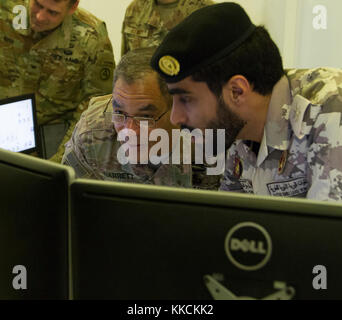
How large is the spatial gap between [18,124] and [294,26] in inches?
75.5

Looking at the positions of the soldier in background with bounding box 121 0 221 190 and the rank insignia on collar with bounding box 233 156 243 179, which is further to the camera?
the soldier in background with bounding box 121 0 221 190

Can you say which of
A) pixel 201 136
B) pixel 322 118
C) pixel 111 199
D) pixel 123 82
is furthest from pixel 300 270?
pixel 123 82

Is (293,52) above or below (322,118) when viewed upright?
above

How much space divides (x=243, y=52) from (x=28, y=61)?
4.30 ft

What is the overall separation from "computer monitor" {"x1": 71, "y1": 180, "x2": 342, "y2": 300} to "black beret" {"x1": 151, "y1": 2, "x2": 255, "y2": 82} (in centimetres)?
A: 58

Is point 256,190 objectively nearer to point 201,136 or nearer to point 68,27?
point 201,136

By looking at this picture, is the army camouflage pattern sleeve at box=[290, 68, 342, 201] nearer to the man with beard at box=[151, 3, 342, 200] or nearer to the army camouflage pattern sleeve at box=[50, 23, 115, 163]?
the man with beard at box=[151, 3, 342, 200]

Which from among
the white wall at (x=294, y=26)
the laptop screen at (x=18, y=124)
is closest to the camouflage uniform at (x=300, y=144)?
the laptop screen at (x=18, y=124)

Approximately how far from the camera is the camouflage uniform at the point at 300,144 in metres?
1.14

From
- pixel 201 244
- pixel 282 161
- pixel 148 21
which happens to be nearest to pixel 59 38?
pixel 148 21

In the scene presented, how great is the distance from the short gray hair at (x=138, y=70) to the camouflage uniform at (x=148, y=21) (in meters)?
0.90

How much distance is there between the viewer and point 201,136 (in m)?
1.33

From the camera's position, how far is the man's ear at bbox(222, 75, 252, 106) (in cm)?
123

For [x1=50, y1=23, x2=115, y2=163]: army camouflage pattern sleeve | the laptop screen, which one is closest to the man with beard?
the laptop screen
